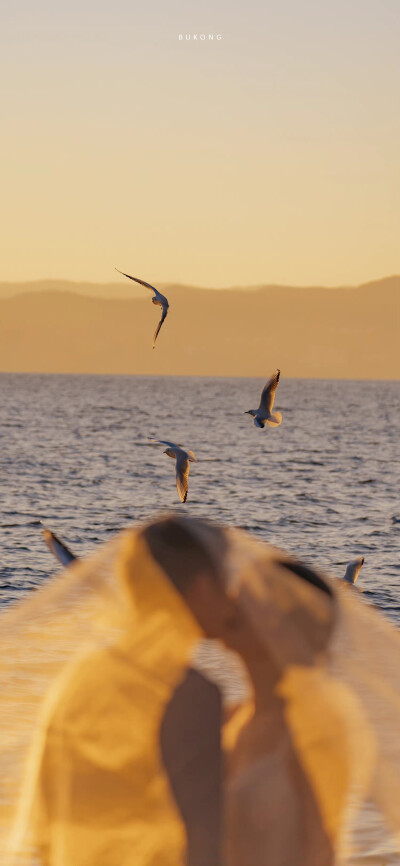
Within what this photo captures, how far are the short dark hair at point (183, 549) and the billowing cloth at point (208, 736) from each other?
0.9 inches

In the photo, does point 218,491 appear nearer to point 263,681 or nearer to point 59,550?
point 59,550

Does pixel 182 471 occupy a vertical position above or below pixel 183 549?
below

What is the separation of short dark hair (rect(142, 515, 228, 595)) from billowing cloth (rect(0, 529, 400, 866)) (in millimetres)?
22

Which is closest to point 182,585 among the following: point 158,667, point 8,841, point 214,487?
point 158,667

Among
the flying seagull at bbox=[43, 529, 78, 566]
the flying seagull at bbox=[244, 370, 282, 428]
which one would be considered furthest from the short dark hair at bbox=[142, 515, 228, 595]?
the flying seagull at bbox=[244, 370, 282, 428]

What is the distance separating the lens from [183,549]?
1.97 meters

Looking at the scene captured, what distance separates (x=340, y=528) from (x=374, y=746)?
26.5m

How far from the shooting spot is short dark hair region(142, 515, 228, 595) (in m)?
1.97

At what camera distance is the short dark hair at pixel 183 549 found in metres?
1.97

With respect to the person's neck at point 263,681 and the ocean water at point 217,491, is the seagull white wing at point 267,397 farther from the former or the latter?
the person's neck at point 263,681

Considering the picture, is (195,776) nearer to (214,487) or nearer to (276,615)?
(276,615)

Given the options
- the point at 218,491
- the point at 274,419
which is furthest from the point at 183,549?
the point at 218,491

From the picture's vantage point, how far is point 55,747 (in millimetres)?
2012

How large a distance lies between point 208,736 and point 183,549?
368 mm
